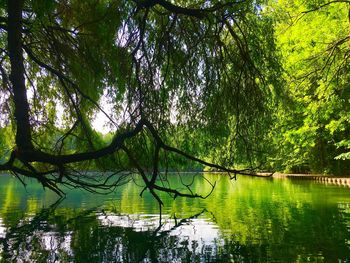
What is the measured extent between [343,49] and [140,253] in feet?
36.8

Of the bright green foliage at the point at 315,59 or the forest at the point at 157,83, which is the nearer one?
the forest at the point at 157,83

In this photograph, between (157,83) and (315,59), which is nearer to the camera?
(157,83)

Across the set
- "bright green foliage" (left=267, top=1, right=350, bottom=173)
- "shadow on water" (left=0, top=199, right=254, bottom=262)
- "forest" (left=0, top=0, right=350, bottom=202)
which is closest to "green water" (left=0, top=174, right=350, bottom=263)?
"shadow on water" (left=0, top=199, right=254, bottom=262)

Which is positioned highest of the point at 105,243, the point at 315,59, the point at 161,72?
the point at 315,59

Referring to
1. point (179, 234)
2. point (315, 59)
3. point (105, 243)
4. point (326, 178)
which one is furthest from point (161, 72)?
point (326, 178)

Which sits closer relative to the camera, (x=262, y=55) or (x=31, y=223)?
(x=262, y=55)

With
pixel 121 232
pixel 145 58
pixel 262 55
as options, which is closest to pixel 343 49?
pixel 121 232

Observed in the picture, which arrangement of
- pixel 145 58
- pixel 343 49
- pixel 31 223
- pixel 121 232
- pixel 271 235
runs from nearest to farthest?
1. pixel 145 58
2. pixel 271 235
3. pixel 121 232
4. pixel 31 223
5. pixel 343 49

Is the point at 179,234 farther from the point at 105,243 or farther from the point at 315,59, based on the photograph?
the point at 315,59

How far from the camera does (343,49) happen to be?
600 inches

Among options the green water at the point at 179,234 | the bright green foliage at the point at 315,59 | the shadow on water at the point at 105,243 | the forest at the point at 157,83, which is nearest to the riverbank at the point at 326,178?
the bright green foliage at the point at 315,59

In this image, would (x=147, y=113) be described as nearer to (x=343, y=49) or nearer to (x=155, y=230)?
(x=155, y=230)

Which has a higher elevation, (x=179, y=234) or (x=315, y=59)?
(x=315, y=59)

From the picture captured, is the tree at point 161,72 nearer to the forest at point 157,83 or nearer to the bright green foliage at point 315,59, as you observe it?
the forest at point 157,83
